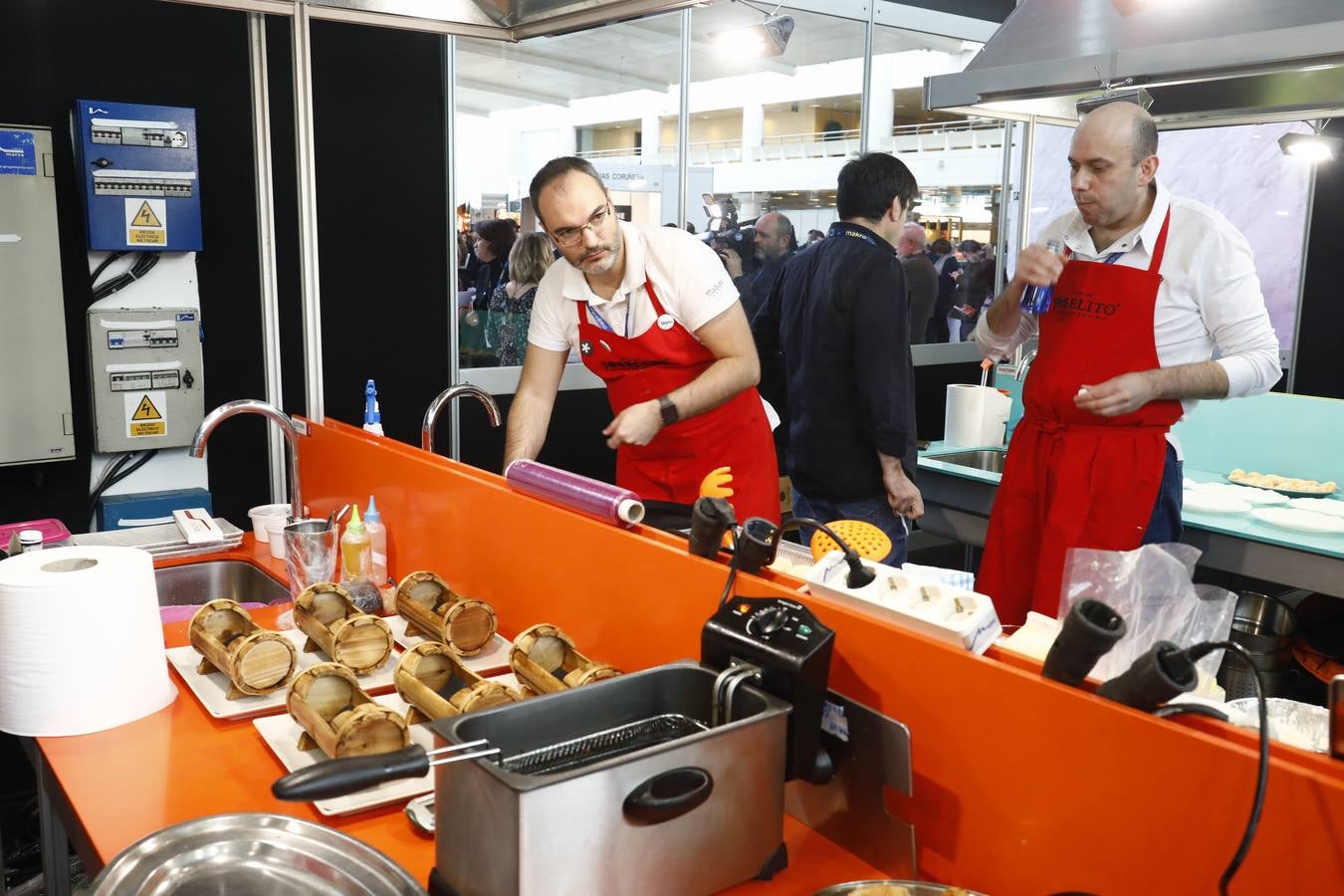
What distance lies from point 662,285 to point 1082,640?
5.74 feet

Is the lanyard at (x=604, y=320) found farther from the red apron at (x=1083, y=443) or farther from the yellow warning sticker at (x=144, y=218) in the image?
the yellow warning sticker at (x=144, y=218)

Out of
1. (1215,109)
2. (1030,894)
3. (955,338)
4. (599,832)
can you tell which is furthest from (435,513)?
(955,338)

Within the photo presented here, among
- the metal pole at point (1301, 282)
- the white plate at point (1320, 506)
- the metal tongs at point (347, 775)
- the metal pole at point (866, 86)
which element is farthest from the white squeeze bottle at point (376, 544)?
the metal pole at point (1301, 282)

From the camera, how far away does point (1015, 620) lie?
2832 millimetres

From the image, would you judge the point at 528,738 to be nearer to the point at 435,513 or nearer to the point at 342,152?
the point at 435,513

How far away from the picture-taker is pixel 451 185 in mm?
4270

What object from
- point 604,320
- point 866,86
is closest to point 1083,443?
point 604,320

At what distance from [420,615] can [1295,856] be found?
4.81 feet

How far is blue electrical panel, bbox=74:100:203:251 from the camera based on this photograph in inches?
128

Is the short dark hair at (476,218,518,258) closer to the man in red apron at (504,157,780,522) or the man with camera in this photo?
the man with camera

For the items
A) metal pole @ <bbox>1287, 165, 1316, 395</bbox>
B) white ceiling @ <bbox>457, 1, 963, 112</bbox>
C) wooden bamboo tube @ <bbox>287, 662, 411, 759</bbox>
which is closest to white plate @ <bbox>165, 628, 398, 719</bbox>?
wooden bamboo tube @ <bbox>287, 662, 411, 759</bbox>

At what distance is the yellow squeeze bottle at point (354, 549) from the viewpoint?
7.57 feet

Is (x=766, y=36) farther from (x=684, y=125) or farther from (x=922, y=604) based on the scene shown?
(x=922, y=604)

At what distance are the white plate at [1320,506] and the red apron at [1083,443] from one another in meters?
1.09
